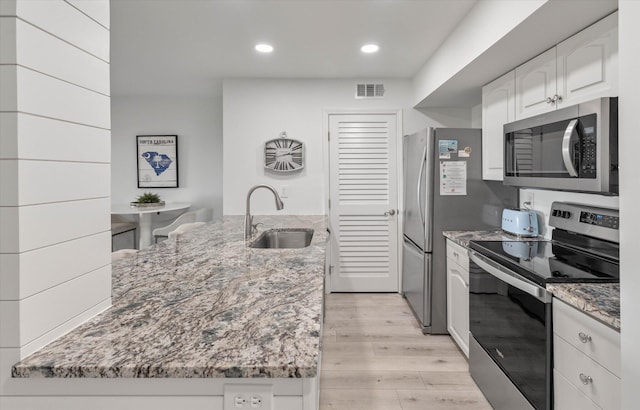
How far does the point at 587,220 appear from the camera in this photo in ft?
6.62

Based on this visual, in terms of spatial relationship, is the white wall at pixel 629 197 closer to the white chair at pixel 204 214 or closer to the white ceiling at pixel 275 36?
the white ceiling at pixel 275 36

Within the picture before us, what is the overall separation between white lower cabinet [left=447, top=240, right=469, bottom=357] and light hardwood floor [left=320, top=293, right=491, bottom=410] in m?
0.14

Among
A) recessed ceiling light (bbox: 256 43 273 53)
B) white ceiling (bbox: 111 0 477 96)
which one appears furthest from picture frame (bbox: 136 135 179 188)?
recessed ceiling light (bbox: 256 43 273 53)

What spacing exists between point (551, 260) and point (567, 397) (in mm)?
641

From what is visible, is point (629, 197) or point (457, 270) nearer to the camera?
point (629, 197)

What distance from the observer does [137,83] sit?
4.16m

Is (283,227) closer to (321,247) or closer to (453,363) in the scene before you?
(321,247)

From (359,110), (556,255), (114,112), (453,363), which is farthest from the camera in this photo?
(114,112)

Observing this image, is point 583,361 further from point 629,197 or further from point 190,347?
point 190,347

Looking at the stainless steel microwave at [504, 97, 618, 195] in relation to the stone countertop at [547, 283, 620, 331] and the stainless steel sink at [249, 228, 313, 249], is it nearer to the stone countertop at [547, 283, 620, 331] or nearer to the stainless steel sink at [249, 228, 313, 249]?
the stone countertop at [547, 283, 620, 331]

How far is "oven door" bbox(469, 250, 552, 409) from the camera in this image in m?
1.56

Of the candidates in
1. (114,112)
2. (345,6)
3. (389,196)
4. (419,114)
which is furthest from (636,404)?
(114,112)

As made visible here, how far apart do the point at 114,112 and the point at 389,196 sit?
362 centimetres

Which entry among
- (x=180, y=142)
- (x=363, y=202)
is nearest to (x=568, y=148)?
(x=363, y=202)
